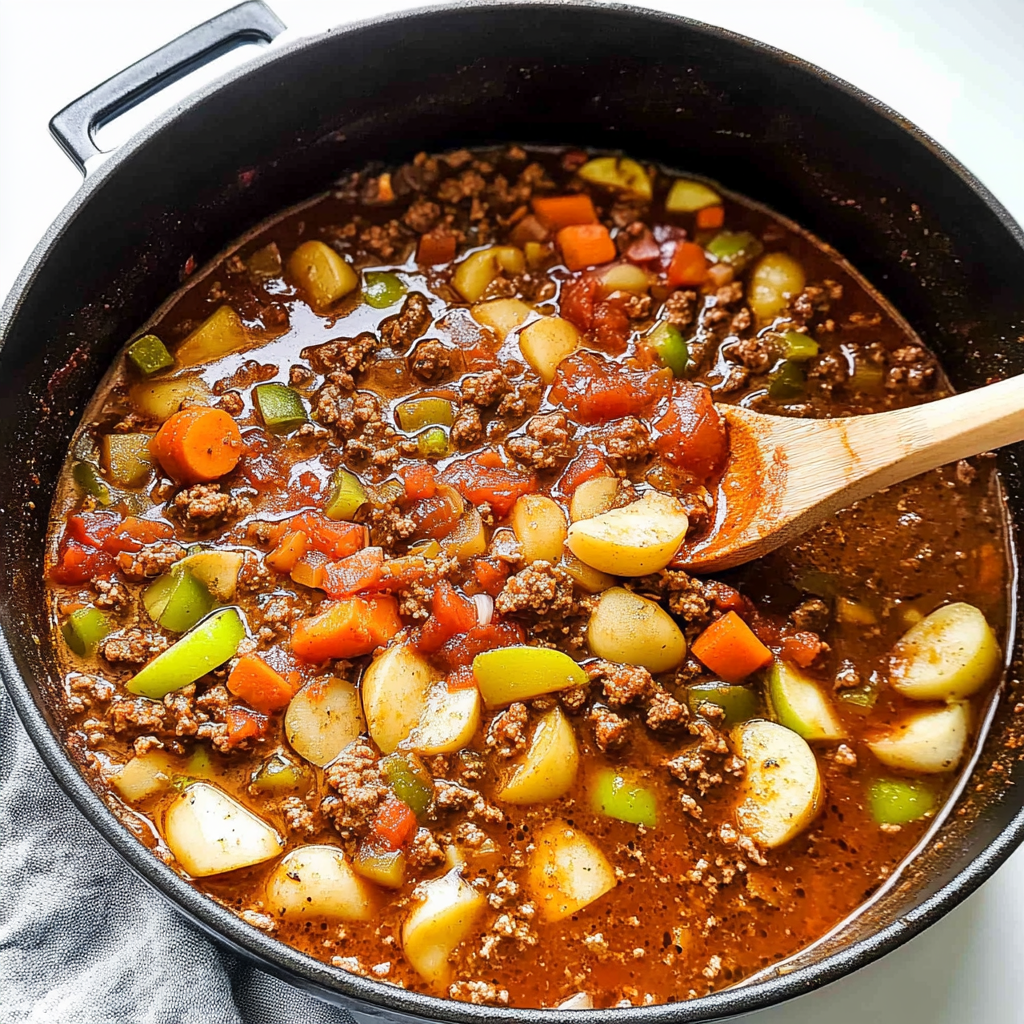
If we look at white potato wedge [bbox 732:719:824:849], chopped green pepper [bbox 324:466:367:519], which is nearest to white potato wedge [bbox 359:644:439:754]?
chopped green pepper [bbox 324:466:367:519]

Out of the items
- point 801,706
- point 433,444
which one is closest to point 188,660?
point 433,444

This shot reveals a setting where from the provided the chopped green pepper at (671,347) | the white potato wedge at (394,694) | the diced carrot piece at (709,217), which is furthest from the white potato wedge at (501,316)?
the white potato wedge at (394,694)

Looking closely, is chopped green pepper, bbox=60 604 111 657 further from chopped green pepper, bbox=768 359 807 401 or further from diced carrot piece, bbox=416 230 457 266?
chopped green pepper, bbox=768 359 807 401

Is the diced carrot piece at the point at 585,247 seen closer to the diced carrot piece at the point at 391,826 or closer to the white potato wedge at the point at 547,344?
the white potato wedge at the point at 547,344

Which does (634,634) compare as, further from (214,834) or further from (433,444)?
(214,834)

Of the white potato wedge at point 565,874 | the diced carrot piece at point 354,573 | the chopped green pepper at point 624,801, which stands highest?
the diced carrot piece at point 354,573
